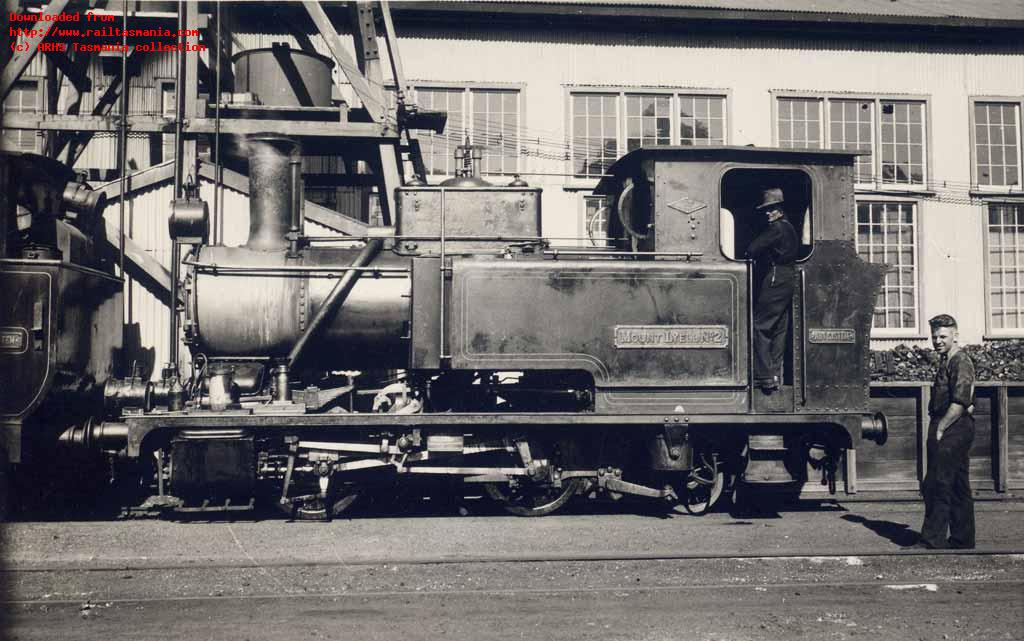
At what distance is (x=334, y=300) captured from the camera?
7.15m

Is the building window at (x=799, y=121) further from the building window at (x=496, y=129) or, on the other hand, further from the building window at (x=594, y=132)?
the building window at (x=496, y=129)

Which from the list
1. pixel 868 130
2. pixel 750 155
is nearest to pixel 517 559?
pixel 750 155

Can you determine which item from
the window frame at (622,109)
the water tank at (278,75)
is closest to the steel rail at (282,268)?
the water tank at (278,75)

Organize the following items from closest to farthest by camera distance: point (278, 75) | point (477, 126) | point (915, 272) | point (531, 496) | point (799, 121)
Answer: point (531, 496)
point (278, 75)
point (477, 126)
point (799, 121)
point (915, 272)

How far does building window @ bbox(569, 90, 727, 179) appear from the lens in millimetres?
12312

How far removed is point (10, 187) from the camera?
7.51 m

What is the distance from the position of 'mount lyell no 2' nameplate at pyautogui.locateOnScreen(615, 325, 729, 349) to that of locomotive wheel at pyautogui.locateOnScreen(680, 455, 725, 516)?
1.06 meters

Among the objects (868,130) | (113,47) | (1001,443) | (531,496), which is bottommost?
(531,496)

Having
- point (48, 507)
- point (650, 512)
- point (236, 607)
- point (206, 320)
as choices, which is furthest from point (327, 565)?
point (48, 507)

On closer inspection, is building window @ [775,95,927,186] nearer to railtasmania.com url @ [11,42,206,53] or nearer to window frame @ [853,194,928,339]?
window frame @ [853,194,928,339]

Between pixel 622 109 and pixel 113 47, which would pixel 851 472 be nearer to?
pixel 622 109

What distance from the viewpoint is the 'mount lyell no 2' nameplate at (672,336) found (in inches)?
268

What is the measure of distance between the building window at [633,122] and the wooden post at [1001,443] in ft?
18.1

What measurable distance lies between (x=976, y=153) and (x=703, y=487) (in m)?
8.96
